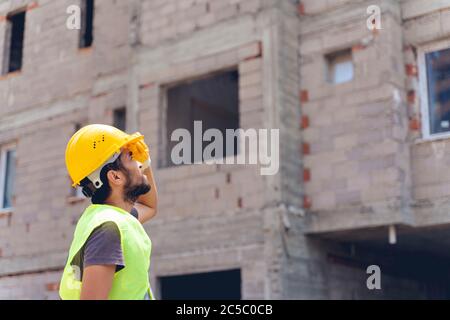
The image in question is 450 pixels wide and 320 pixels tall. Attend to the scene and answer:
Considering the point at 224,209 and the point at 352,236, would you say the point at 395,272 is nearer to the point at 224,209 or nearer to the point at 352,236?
the point at 352,236

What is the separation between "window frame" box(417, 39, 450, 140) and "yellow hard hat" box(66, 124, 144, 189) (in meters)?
9.16

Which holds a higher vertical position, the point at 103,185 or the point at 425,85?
the point at 425,85

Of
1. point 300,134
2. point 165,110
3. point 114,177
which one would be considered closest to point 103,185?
point 114,177

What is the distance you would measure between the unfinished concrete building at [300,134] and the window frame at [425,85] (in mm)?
20

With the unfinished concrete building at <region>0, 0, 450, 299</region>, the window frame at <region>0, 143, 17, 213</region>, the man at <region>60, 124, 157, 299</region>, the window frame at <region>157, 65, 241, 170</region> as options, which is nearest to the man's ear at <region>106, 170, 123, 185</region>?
the man at <region>60, 124, 157, 299</region>

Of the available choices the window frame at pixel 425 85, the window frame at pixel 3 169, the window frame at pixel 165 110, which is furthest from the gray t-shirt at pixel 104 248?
the window frame at pixel 3 169

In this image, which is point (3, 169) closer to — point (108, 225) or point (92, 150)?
point (92, 150)

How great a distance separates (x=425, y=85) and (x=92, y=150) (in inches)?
380

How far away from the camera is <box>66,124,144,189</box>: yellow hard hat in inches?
95.2

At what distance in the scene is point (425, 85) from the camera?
11422mm

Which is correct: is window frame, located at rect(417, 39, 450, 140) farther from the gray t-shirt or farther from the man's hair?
the gray t-shirt

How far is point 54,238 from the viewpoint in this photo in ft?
49.1

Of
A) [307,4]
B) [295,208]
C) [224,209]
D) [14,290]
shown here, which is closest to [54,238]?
[14,290]

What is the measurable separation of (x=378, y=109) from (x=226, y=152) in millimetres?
2992
